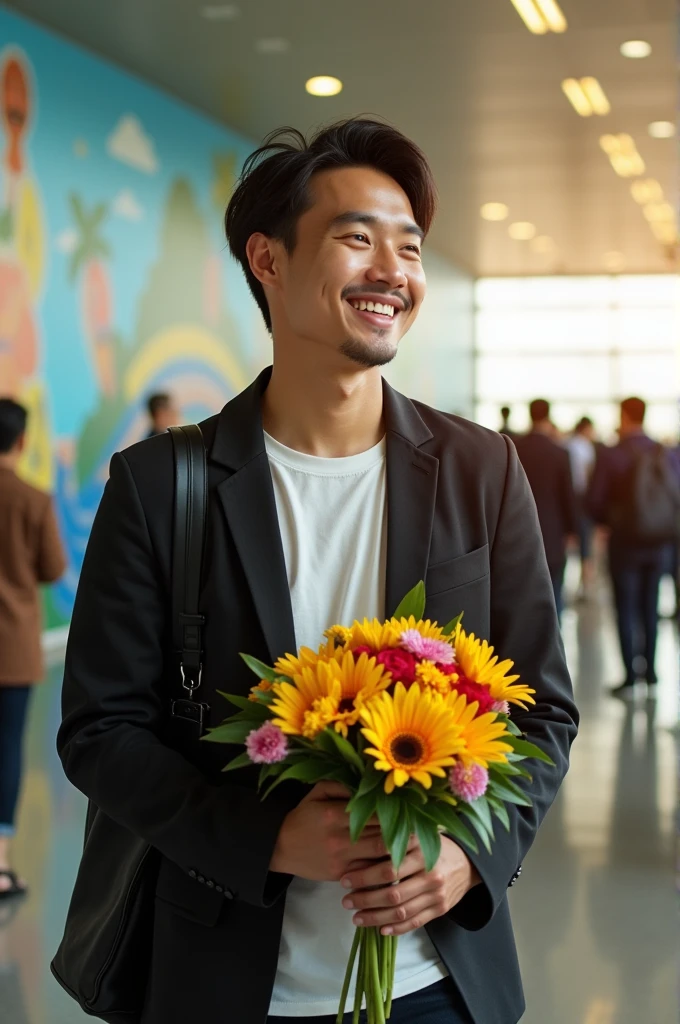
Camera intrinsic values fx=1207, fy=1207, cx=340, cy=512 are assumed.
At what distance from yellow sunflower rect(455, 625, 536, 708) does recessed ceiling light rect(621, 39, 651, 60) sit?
364 inches

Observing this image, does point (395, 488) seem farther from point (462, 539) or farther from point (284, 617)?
point (284, 617)

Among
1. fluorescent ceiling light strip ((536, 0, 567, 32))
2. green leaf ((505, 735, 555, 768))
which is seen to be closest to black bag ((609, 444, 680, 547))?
fluorescent ceiling light strip ((536, 0, 567, 32))

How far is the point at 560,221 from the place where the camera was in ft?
60.4

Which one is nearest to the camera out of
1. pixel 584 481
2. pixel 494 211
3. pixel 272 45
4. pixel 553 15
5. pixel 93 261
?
pixel 553 15

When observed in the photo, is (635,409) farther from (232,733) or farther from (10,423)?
(232,733)

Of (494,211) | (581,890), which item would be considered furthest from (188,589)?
(494,211)

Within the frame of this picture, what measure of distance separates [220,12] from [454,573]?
837 centimetres

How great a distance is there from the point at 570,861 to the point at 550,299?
69.4 ft

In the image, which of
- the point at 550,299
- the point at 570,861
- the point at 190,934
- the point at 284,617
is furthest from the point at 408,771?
the point at 550,299

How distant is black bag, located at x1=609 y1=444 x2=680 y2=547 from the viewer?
7.83m

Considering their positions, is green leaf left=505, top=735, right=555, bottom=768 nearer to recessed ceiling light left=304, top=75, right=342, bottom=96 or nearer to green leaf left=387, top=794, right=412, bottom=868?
green leaf left=387, top=794, right=412, bottom=868

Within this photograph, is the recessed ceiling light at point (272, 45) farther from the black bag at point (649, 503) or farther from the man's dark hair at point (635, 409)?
the black bag at point (649, 503)

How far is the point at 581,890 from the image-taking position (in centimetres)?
453

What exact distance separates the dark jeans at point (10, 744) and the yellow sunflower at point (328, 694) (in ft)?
11.1
